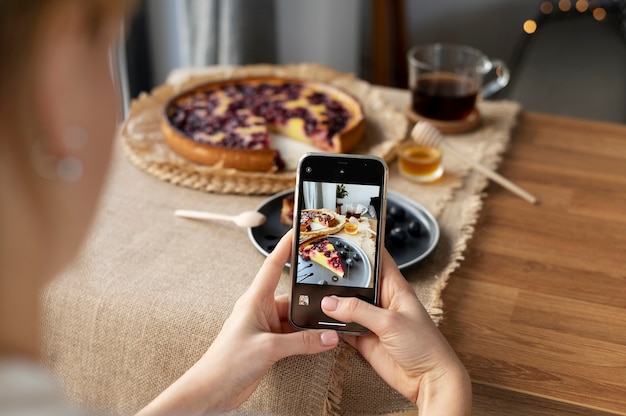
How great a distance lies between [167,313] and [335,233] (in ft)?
0.82

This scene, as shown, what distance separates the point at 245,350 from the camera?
0.89 meters

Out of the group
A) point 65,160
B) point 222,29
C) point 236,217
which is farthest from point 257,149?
point 222,29

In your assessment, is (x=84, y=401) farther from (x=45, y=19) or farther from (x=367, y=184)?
(x=45, y=19)

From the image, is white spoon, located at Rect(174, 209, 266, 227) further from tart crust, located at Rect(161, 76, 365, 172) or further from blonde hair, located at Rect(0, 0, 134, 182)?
blonde hair, located at Rect(0, 0, 134, 182)

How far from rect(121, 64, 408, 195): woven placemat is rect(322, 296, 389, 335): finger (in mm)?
433

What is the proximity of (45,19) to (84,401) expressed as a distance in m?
0.77

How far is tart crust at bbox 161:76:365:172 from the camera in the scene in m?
1.38

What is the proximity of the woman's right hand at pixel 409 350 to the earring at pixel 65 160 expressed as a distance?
0.49 meters

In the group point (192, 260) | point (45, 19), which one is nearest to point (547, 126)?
point (192, 260)

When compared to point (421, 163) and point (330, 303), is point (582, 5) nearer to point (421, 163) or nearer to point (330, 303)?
point (421, 163)

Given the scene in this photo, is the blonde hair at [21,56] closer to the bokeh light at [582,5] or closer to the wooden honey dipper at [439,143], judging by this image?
the wooden honey dipper at [439,143]

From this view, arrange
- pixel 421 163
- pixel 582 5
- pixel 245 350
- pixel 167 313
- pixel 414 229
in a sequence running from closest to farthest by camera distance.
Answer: pixel 245 350 < pixel 167 313 < pixel 414 229 < pixel 421 163 < pixel 582 5

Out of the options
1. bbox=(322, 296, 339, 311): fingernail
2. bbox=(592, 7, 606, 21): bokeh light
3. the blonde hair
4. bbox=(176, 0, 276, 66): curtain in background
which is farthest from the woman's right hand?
bbox=(592, 7, 606, 21): bokeh light

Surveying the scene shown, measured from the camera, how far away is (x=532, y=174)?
Answer: 1.43m
